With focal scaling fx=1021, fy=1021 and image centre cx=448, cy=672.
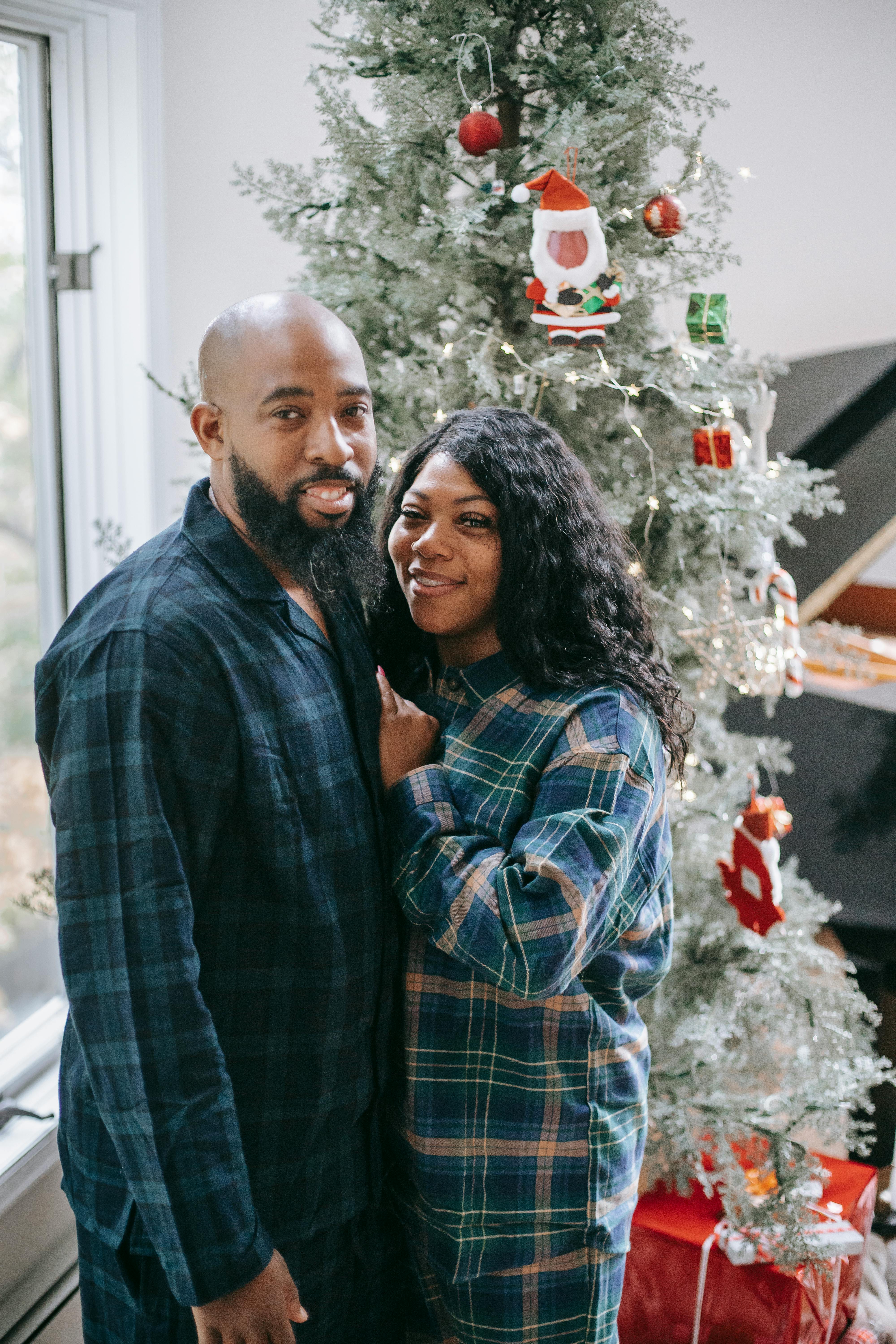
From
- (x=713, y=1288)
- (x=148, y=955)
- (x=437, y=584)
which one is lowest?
(x=713, y=1288)

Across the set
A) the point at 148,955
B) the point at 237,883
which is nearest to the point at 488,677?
the point at 237,883

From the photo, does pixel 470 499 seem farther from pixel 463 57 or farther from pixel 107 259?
pixel 107 259

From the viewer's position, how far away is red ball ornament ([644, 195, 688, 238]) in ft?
5.40

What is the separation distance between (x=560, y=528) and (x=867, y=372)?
70.7 inches

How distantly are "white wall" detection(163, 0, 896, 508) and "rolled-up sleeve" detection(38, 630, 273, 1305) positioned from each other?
1.59m

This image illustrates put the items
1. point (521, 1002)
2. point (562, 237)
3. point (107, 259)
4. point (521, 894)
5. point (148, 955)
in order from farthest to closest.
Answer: point (107, 259), point (562, 237), point (521, 1002), point (521, 894), point (148, 955)

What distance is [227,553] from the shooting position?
110 cm

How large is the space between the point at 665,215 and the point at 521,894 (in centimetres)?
117

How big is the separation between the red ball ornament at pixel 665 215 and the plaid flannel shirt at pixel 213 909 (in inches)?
36.7

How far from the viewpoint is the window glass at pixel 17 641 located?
1.93 metres

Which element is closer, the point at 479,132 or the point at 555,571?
the point at 555,571

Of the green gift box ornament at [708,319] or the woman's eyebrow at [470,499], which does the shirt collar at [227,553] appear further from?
the green gift box ornament at [708,319]

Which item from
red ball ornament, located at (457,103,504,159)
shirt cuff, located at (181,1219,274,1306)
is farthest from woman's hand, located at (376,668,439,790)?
red ball ornament, located at (457,103,504,159)

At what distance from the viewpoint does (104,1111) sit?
37.8 inches
